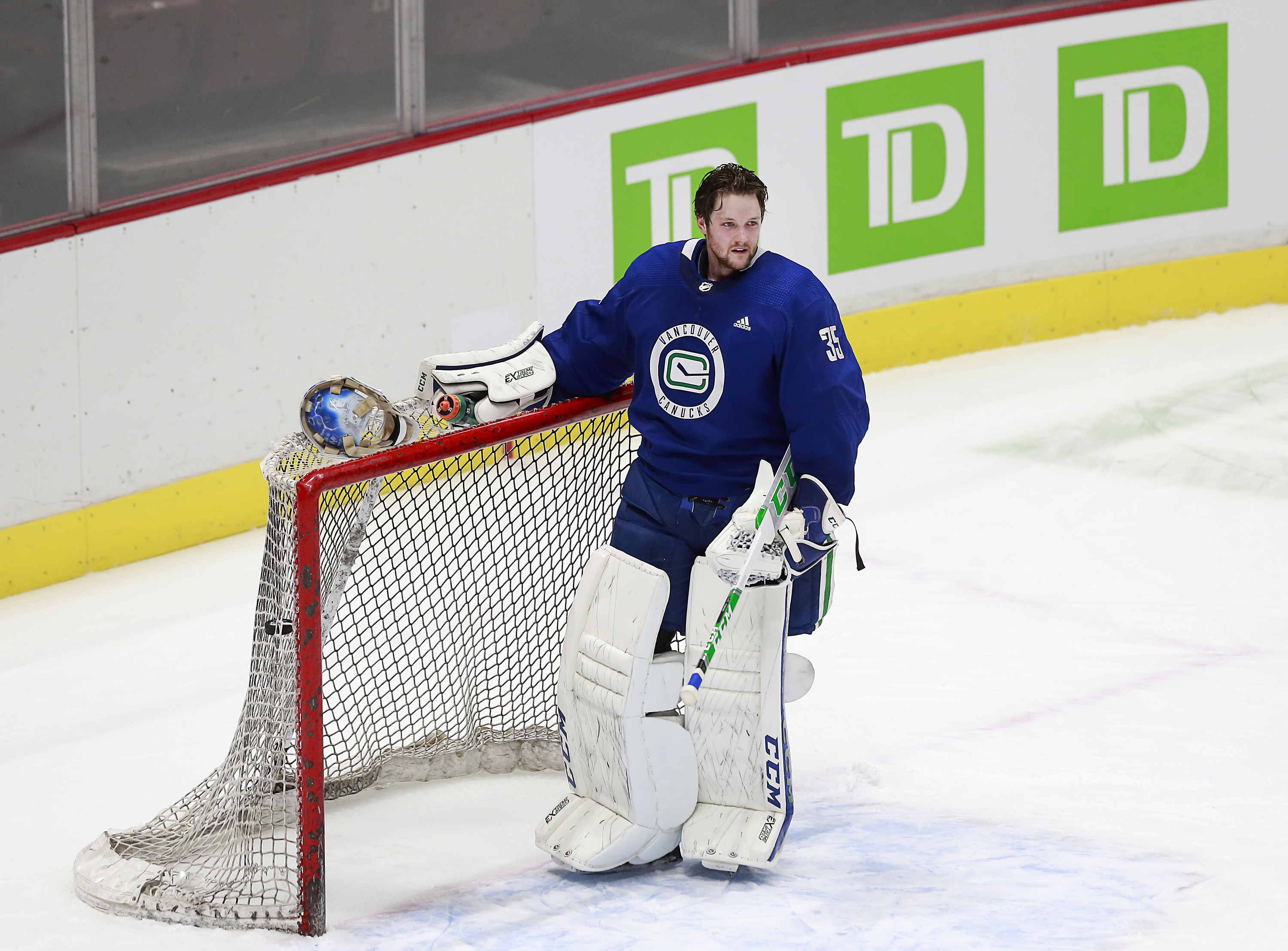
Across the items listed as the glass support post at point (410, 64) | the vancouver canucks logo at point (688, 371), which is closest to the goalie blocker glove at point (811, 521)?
the vancouver canucks logo at point (688, 371)

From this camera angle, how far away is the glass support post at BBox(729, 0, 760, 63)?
20.7ft

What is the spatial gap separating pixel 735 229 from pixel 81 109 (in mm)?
2806

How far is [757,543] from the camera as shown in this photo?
9.60 ft

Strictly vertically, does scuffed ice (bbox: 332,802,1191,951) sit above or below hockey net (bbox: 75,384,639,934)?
below

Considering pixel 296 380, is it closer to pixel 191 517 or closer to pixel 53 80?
pixel 191 517

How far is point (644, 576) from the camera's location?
3.09 meters

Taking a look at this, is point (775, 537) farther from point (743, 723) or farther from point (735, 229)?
point (735, 229)

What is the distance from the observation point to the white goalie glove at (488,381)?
3268mm

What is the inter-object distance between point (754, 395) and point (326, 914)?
115 cm

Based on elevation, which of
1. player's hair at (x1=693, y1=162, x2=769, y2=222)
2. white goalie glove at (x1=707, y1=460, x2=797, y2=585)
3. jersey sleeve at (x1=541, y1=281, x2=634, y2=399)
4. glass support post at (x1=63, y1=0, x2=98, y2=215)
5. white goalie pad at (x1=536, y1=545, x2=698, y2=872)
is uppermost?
glass support post at (x1=63, y1=0, x2=98, y2=215)

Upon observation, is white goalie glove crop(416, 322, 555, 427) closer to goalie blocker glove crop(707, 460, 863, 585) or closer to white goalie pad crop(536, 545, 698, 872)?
white goalie pad crop(536, 545, 698, 872)

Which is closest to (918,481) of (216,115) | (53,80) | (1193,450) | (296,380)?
(1193,450)

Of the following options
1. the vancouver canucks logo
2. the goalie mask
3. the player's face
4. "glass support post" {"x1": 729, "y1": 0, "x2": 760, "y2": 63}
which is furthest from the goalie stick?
"glass support post" {"x1": 729, "y1": 0, "x2": 760, "y2": 63}

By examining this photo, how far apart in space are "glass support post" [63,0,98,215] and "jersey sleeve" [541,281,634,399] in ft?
7.57
